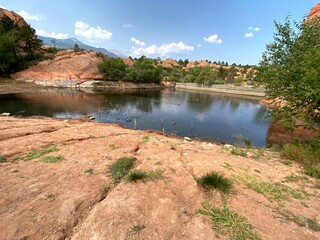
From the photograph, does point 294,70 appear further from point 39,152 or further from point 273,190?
point 39,152

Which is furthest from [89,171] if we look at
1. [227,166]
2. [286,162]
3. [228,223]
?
[286,162]

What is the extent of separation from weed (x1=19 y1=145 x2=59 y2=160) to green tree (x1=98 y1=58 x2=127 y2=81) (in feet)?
210

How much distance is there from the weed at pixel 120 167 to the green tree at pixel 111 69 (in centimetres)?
6624

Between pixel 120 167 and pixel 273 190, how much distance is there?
595 centimetres

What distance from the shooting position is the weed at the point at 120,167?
24.0 ft

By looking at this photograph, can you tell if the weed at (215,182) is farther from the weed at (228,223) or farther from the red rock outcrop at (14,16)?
the red rock outcrop at (14,16)

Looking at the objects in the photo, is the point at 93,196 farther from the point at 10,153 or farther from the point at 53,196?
the point at 10,153

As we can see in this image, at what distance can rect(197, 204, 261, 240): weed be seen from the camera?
4715 millimetres

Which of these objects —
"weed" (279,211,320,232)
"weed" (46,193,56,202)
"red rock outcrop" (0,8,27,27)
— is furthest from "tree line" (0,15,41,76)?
"weed" (279,211,320,232)

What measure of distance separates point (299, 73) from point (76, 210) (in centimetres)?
1510

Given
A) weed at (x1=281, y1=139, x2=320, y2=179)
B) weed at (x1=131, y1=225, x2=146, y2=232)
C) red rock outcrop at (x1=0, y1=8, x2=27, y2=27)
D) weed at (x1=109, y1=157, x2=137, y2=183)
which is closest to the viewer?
weed at (x1=131, y1=225, x2=146, y2=232)

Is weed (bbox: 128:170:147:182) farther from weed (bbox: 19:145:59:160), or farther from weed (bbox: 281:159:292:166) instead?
weed (bbox: 281:159:292:166)

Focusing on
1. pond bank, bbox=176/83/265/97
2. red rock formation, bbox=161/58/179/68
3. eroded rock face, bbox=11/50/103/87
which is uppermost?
red rock formation, bbox=161/58/179/68

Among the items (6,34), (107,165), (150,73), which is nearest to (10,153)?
(107,165)
